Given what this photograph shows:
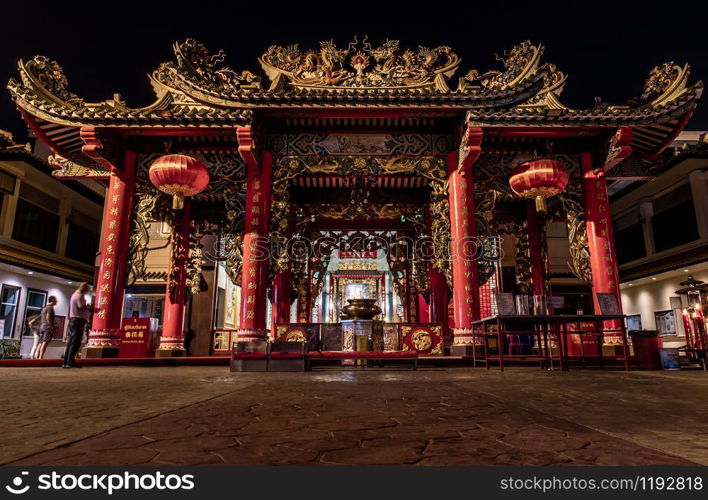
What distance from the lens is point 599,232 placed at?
8391 mm

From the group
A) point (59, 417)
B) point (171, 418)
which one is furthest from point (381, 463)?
point (59, 417)

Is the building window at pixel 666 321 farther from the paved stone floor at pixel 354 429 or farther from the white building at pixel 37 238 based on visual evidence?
the white building at pixel 37 238

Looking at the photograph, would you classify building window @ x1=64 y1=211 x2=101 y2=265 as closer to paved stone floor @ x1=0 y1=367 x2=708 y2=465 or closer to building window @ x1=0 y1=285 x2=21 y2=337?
building window @ x1=0 y1=285 x2=21 y2=337

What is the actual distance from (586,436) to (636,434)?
0.78 feet

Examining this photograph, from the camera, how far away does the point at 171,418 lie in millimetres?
2068

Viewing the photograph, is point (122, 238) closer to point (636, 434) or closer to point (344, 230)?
point (344, 230)

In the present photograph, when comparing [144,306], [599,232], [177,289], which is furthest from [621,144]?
[144,306]

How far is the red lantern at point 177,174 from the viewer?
755 centimetres

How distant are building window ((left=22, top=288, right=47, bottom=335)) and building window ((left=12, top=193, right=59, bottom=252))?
5.88 feet

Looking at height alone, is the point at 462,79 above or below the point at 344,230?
above

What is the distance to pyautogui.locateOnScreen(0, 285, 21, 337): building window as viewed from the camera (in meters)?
15.2

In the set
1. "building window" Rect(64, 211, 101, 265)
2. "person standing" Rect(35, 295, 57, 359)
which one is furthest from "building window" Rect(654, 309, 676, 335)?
"building window" Rect(64, 211, 101, 265)

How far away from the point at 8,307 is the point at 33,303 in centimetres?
133

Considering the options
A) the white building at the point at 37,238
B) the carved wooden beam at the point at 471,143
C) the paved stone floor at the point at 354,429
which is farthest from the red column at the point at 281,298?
the white building at the point at 37,238
